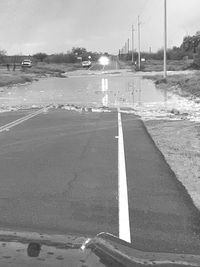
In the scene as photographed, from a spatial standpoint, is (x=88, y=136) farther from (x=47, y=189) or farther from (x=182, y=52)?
(x=182, y=52)

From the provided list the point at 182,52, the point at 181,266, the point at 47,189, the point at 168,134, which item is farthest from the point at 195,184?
the point at 182,52

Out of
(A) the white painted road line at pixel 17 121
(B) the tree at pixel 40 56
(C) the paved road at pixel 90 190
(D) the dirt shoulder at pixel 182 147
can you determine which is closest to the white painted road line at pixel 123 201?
(C) the paved road at pixel 90 190

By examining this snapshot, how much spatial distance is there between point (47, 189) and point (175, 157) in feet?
12.9

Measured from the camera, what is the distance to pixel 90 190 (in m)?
7.89

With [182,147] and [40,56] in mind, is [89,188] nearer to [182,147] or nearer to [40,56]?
[182,147]

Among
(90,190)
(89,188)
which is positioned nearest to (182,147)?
(89,188)

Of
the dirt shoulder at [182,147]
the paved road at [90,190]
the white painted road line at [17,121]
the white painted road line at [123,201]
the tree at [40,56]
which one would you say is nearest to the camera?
the white painted road line at [123,201]

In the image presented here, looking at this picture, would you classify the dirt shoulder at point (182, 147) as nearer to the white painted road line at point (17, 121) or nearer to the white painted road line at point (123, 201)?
the white painted road line at point (123, 201)

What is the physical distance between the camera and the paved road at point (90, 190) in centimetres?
594

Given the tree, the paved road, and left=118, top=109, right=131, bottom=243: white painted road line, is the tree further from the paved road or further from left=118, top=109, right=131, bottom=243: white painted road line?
left=118, top=109, right=131, bottom=243: white painted road line

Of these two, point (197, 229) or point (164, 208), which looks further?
point (164, 208)

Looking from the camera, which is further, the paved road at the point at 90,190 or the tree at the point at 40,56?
the tree at the point at 40,56

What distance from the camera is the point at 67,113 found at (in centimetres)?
2170

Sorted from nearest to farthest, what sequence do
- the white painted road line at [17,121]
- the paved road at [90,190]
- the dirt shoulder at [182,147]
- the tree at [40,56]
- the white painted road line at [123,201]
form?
the white painted road line at [123,201] < the paved road at [90,190] < the dirt shoulder at [182,147] < the white painted road line at [17,121] < the tree at [40,56]
